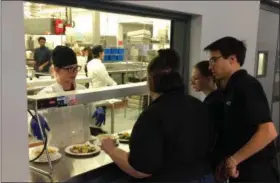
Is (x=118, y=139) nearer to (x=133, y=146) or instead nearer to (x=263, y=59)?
(x=133, y=146)

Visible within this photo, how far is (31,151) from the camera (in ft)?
5.48

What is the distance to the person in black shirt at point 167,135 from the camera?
1.21m

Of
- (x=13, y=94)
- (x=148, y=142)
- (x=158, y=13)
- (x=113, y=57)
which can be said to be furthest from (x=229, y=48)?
(x=113, y=57)

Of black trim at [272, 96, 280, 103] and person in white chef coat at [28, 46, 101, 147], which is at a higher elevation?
person in white chef coat at [28, 46, 101, 147]

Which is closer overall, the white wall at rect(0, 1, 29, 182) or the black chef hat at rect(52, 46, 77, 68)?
the white wall at rect(0, 1, 29, 182)

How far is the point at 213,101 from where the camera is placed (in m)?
1.66

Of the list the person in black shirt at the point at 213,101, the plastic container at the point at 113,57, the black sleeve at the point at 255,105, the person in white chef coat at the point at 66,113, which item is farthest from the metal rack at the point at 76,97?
the plastic container at the point at 113,57

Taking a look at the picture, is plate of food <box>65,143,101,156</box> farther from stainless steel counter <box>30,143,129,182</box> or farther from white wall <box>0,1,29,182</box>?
white wall <box>0,1,29,182</box>

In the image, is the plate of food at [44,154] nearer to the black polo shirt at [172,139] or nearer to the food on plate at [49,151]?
the food on plate at [49,151]

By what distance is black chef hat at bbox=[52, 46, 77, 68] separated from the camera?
6.07 ft

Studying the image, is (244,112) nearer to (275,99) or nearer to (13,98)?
(13,98)

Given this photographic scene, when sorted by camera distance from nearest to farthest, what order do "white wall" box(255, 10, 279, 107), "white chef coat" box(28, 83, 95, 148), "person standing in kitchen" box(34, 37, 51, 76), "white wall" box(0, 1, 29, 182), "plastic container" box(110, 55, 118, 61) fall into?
"white wall" box(0, 1, 29, 182)
"white chef coat" box(28, 83, 95, 148)
"white wall" box(255, 10, 279, 107)
"person standing in kitchen" box(34, 37, 51, 76)
"plastic container" box(110, 55, 118, 61)

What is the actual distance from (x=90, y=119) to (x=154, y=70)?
2.84 feet

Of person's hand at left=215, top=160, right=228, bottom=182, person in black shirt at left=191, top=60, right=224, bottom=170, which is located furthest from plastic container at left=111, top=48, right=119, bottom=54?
person's hand at left=215, top=160, right=228, bottom=182
